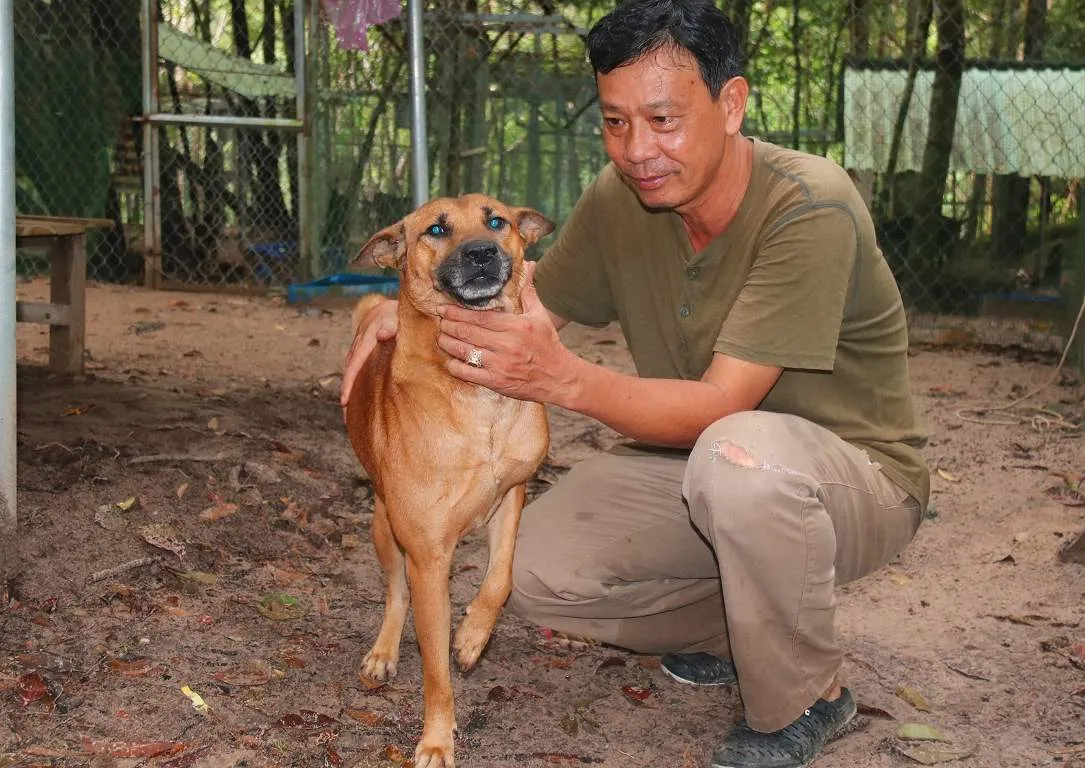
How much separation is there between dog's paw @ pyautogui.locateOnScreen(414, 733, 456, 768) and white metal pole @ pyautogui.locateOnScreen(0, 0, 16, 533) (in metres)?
1.58

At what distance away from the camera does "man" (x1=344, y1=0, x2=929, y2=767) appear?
2.80m

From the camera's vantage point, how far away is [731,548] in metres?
2.81

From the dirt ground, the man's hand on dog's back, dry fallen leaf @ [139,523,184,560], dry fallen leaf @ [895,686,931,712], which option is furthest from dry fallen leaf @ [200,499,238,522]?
dry fallen leaf @ [895,686,931,712]

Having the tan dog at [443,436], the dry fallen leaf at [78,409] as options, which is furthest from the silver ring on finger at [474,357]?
the dry fallen leaf at [78,409]

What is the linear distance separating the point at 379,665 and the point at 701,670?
0.93m

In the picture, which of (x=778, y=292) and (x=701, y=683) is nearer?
(x=778, y=292)

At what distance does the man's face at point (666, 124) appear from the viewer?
2861 mm

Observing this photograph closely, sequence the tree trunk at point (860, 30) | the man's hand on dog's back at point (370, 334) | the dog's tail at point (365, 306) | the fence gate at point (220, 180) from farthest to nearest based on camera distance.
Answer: the fence gate at point (220, 180)
the tree trunk at point (860, 30)
the dog's tail at point (365, 306)
the man's hand on dog's back at point (370, 334)

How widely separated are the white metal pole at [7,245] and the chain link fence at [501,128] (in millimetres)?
5137

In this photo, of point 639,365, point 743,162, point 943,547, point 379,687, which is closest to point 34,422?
point 379,687

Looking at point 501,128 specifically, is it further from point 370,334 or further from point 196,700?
point 196,700

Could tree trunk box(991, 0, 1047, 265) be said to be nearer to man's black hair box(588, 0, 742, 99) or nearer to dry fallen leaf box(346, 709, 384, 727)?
man's black hair box(588, 0, 742, 99)

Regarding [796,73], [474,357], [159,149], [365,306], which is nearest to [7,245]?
[365,306]

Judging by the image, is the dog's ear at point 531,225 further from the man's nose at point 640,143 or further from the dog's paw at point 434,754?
the dog's paw at point 434,754
